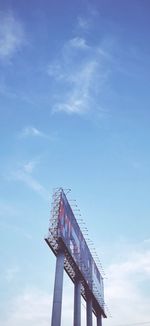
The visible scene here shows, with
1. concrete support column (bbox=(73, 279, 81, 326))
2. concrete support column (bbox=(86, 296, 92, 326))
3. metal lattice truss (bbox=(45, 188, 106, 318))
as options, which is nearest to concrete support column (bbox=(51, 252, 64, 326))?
metal lattice truss (bbox=(45, 188, 106, 318))

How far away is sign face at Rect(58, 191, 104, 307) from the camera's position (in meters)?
26.3

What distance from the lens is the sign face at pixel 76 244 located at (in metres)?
26.3

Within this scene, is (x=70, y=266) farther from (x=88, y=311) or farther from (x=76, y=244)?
(x=88, y=311)

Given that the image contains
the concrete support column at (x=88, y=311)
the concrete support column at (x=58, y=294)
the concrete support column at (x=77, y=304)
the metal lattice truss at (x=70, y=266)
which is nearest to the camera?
the concrete support column at (x=58, y=294)

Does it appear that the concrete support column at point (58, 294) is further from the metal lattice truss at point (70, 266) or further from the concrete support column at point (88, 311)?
the concrete support column at point (88, 311)

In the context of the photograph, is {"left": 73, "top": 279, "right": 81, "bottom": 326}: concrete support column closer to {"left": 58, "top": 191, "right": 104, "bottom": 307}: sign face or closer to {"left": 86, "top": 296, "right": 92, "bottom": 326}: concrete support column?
{"left": 58, "top": 191, "right": 104, "bottom": 307}: sign face

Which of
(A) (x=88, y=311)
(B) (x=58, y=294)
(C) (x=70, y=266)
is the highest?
(C) (x=70, y=266)

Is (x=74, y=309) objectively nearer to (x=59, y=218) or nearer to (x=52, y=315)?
(x=52, y=315)

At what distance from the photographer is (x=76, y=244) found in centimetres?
2956

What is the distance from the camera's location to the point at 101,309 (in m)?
38.4

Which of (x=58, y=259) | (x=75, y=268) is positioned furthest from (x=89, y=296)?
(x=58, y=259)

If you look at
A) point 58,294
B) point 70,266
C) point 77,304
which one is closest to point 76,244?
point 70,266

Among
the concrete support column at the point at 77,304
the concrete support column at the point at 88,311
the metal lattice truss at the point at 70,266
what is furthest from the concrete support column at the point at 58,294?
the concrete support column at the point at 88,311

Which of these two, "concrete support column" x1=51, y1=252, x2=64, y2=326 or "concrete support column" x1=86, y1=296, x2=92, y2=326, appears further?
"concrete support column" x1=86, y1=296, x2=92, y2=326
